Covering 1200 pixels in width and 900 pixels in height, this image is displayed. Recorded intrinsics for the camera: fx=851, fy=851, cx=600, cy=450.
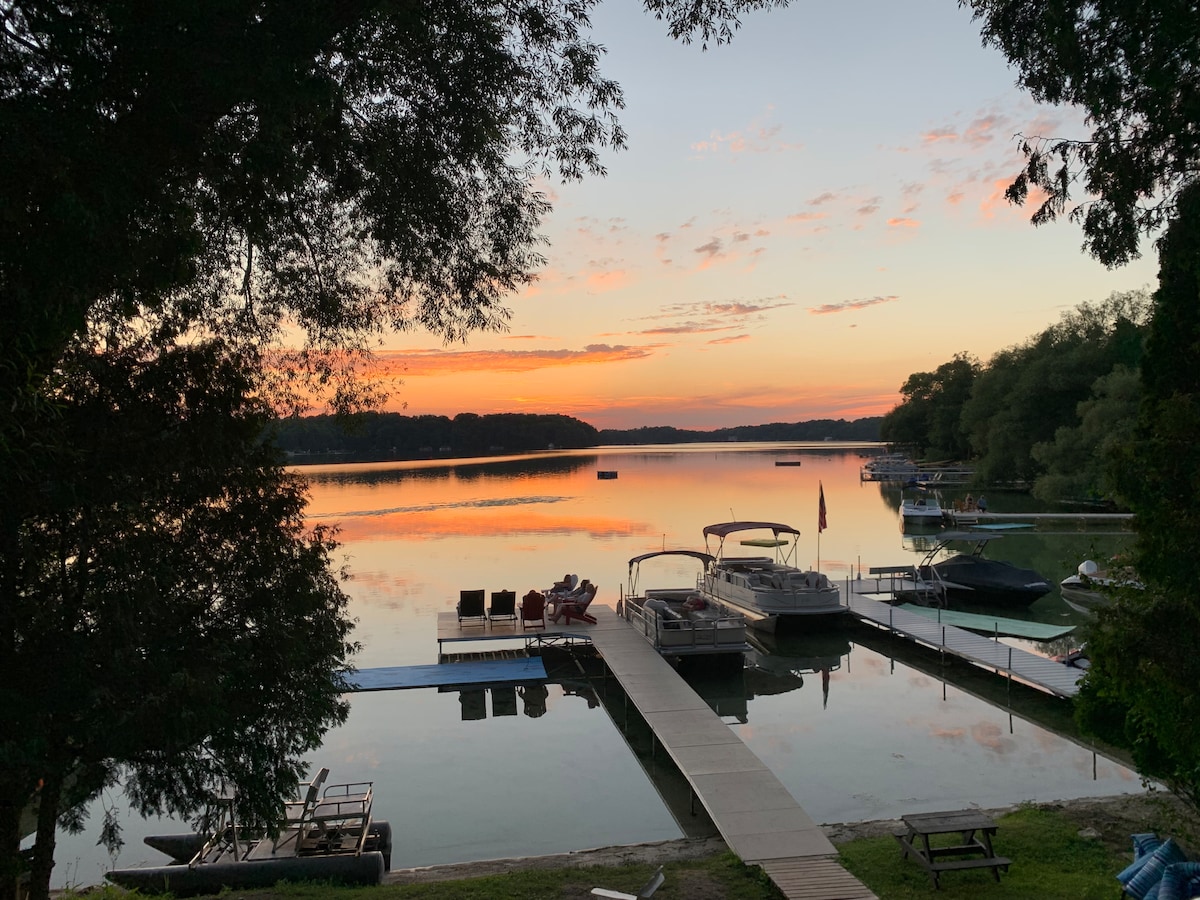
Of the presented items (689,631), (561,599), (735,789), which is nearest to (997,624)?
(689,631)

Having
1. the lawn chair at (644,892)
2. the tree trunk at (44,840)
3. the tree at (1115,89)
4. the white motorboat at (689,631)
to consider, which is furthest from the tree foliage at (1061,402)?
the tree trunk at (44,840)

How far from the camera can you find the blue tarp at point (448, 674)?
61.8 feet

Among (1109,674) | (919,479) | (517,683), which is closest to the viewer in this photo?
(1109,674)

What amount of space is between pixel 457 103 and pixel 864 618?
19.2 m

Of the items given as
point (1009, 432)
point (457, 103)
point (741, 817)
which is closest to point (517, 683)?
point (741, 817)

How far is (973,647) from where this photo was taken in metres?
19.4

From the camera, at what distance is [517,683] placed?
1920 cm

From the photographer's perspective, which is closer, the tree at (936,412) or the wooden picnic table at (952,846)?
the wooden picnic table at (952,846)

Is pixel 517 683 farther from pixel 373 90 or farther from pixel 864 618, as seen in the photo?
pixel 373 90

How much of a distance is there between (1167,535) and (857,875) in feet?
15.2

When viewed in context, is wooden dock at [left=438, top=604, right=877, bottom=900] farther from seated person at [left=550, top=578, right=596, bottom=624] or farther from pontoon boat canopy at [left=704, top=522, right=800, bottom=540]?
pontoon boat canopy at [left=704, top=522, right=800, bottom=540]

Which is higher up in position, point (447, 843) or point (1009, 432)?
point (1009, 432)

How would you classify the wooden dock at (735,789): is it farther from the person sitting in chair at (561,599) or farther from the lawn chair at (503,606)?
the lawn chair at (503,606)

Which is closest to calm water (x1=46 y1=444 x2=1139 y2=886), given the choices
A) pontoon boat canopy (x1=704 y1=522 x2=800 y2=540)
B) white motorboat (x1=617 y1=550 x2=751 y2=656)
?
white motorboat (x1=617 y1=550 x2=751 y2=656)
